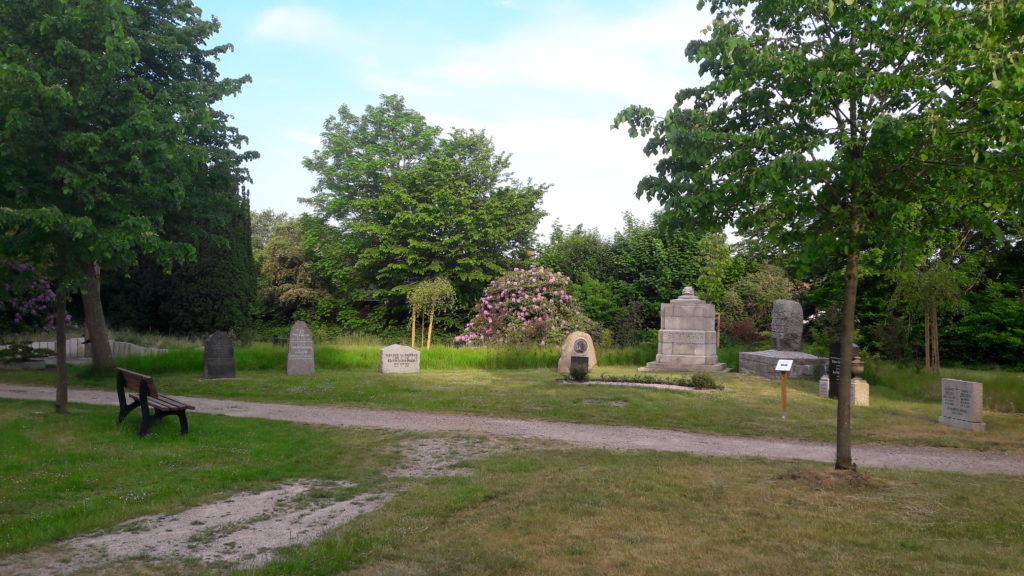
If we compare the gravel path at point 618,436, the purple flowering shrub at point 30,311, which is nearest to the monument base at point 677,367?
the gravel path at point 618,436

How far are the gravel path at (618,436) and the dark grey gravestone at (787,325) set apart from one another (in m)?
11.0

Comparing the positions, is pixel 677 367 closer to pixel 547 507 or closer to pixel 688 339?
pixel 688 339

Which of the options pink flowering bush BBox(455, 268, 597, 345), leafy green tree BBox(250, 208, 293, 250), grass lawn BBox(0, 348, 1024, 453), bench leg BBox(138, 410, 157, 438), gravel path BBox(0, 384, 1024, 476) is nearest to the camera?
gravel path BBox(0, 384, 1024, 476)

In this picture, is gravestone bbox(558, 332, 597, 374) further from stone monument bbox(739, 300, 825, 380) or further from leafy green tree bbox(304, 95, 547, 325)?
leafy green tree bbox(304, 95, 547, 325)

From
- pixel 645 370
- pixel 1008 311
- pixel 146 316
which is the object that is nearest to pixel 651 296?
pixel 645 370

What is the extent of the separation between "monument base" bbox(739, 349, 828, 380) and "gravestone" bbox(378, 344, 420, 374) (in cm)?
999

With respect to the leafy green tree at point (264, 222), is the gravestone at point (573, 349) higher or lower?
lower

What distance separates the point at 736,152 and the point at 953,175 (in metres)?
2.25

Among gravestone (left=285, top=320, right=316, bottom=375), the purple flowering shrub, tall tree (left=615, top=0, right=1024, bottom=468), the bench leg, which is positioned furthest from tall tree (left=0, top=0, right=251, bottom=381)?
the purple flowering shrub

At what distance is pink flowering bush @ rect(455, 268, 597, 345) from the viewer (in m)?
25.9

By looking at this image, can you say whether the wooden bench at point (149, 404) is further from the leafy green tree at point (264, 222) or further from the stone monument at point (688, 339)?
the leafy green tree at point (264, 222)

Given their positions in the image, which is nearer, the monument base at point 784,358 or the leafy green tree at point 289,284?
the monument base at point 784,358

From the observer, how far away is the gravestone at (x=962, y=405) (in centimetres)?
A: 1196

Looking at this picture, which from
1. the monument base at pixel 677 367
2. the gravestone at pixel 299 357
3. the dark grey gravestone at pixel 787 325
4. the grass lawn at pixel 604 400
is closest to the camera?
the grass lawn at pixel 604 400
